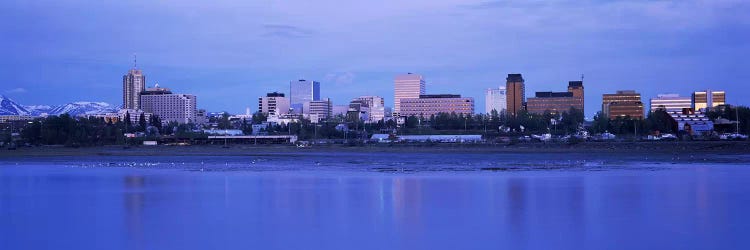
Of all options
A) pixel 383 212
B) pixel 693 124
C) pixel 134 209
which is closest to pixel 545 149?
pixel 693 124

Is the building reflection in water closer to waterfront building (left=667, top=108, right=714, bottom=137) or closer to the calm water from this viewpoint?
the calm water

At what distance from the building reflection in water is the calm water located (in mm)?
34

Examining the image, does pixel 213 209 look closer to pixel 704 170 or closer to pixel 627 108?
pixel 704 170

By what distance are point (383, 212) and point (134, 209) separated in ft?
21.2

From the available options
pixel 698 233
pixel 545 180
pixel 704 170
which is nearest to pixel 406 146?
pixel 704 170

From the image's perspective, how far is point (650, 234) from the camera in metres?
16.7

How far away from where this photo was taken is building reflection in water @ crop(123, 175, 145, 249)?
16688 millimetres

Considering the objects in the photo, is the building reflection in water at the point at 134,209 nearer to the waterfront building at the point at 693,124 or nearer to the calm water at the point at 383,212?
the calm water at the point at 383,212

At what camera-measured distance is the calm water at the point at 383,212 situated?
16.2 m

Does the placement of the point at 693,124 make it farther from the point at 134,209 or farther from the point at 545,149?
the point at 134,209

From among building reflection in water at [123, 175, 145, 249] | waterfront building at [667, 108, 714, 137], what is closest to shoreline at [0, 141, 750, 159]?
waterfront building at [667, 108, 714, 137]

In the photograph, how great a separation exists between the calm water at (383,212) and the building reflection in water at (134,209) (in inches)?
1.3

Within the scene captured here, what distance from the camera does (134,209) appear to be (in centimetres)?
2198

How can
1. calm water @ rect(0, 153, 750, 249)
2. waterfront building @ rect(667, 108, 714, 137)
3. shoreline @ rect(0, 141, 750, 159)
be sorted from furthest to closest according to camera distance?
1. waterfront building @ rect(667, 108, 714, 137)
2. shoreline @ rect(0, 141, 750, 159)
3. calm water @ rect(0, 153, 750, 249)
